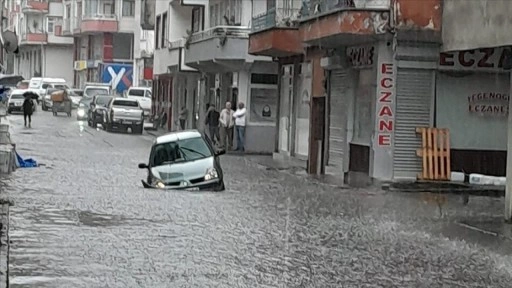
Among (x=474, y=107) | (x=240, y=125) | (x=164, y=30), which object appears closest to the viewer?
(x=474, y=107)

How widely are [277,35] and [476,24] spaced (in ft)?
45.9

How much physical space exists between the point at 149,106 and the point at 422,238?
5583 centimetres

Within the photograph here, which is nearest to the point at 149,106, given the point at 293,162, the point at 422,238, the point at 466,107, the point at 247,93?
the point at 247,93

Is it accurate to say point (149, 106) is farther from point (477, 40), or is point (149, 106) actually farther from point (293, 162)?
point (477, 40)

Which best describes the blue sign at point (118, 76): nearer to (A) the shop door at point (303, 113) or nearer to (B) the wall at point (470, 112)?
(A) the shop door at point (303, 113)

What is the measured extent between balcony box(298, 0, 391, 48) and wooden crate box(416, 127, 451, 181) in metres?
2.66

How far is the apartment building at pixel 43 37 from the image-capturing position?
110062mm

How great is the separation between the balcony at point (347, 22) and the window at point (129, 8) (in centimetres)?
6370

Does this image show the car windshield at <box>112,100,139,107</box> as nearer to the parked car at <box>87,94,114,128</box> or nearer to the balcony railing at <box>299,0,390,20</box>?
the parked car at <box>87,94,114,128</box>

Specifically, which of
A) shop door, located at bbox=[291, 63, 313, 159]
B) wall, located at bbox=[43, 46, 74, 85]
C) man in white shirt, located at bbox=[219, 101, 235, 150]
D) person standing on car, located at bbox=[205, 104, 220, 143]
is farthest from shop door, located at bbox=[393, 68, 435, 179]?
wall, located at bbox=[43, 46, 74, 85]

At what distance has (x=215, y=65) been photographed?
46.4 metres

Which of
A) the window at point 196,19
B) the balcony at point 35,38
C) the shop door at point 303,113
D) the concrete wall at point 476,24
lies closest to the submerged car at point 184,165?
the concrete wall at point 476,24

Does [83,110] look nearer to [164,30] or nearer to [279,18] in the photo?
[164,30]

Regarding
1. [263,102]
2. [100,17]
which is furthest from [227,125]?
[100,17]
